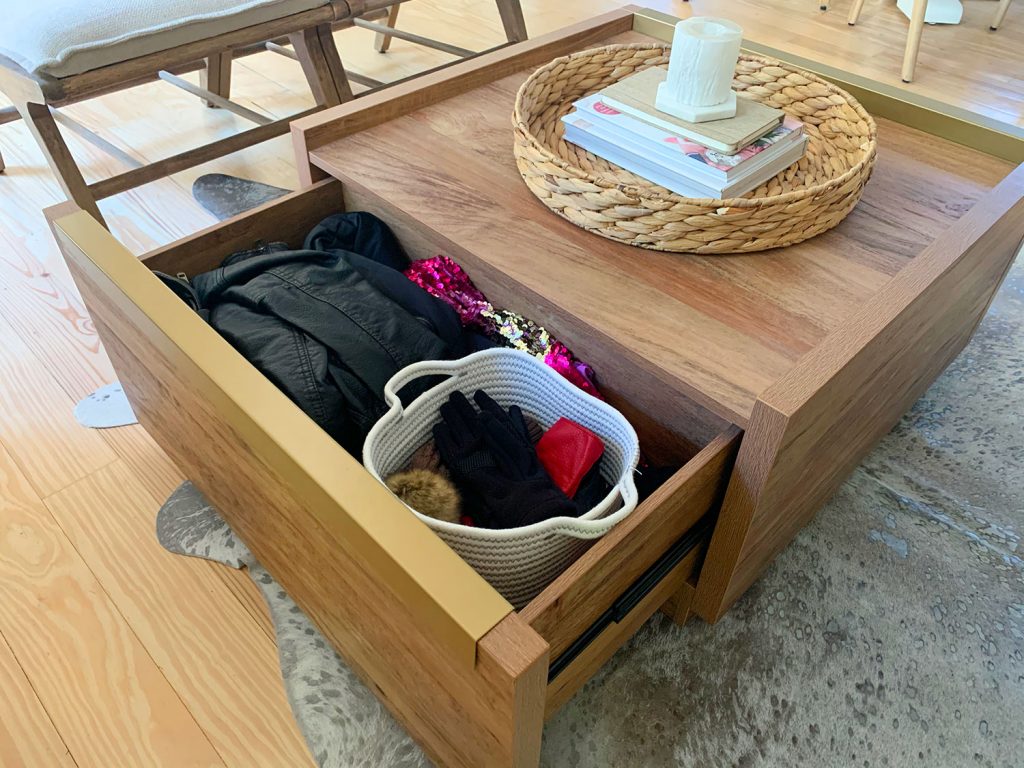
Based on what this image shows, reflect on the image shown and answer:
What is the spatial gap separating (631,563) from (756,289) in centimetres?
33

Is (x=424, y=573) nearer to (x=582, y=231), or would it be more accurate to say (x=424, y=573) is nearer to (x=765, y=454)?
(x=765, y=454)

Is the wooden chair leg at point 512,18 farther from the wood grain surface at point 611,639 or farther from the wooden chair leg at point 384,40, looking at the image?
the wood grain surface at point 611,639

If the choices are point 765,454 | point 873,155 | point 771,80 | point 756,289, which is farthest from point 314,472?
point 771,80

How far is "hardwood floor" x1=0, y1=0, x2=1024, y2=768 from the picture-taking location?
0.79 metres

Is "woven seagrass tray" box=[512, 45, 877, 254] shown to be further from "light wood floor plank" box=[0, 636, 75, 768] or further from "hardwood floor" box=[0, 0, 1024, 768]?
"light wood floor plank" box=[0, 636, 75, 768]

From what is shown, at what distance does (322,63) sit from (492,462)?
1.04 metres

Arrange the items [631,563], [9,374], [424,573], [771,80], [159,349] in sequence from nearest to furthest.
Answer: [424,573] → [631,563] → [159,349] → [771,80] → [9,374]

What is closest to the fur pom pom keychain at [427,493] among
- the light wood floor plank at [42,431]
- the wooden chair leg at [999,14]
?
the light wood floor plank at [42,431]

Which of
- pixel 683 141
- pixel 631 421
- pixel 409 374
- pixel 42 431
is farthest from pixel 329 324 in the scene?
pixel 42 431

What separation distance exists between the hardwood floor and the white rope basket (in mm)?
317

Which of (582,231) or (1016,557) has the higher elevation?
(582,231)

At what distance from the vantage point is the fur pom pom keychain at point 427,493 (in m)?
0.71

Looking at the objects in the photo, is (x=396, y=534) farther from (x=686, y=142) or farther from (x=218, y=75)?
(x=218, y=75)

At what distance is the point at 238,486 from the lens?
78cm
